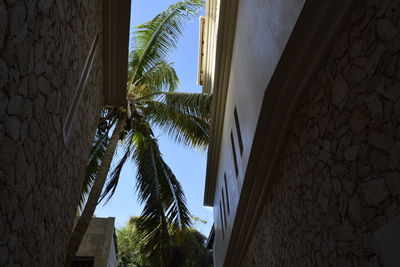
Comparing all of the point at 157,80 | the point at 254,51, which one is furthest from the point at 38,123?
the point at 157,80

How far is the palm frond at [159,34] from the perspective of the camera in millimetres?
12328

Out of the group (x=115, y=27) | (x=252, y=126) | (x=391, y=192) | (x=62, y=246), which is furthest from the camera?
(x=115, y=27)

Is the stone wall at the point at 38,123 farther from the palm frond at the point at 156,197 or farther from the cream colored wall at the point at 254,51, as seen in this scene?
the palm frond at the point at 156,197

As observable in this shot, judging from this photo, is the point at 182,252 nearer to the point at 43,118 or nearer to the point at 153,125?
the point at 153,125

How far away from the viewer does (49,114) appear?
3906 mm

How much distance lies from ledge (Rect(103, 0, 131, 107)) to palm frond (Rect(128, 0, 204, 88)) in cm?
422

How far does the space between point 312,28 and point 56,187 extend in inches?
152

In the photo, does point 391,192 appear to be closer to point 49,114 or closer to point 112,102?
point 49,114

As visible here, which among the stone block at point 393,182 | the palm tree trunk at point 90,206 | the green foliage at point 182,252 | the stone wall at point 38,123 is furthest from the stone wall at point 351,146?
the green foliage at point 182,252

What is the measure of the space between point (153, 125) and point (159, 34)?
333 centimetres

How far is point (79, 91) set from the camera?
5.50 metres

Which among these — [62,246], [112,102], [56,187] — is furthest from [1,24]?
[112,102]

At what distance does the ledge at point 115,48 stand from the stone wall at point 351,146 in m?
4.00

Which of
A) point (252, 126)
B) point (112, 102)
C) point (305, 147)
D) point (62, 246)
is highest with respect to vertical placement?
point (112, 102)
